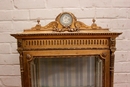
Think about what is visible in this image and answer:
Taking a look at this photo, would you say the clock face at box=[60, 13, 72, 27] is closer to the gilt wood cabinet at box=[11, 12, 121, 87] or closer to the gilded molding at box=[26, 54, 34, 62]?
the gilt wood cabinet at box=[11, 12, 121, 87]

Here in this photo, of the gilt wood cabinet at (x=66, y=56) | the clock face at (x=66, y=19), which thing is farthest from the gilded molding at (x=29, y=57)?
the clock face at (x=66, y=19)

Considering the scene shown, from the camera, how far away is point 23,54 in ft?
2.24

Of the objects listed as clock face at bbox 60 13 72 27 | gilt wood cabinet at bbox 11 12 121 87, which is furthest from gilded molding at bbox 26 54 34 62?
clock face at bbox 60 13 72 27

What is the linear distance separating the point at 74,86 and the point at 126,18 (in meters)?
0.51

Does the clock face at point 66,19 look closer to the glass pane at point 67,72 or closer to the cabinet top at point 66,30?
the cabinet top at point 66,30

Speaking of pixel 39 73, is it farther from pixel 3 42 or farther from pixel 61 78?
pixel 3 42

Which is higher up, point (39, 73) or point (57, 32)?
point (57, 32)

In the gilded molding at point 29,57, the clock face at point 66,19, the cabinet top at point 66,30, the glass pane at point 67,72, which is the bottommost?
the glass pane at point 67,72

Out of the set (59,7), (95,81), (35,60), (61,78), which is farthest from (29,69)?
(59,7)

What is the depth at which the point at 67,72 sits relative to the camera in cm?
73

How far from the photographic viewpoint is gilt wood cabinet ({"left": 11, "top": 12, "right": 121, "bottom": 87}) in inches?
26.5

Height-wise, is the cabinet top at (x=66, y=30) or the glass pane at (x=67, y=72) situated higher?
the cabinet top at (x=66, y=30)

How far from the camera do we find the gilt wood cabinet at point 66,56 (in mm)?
674

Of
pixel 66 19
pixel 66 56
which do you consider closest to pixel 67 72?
pixel 66 56
